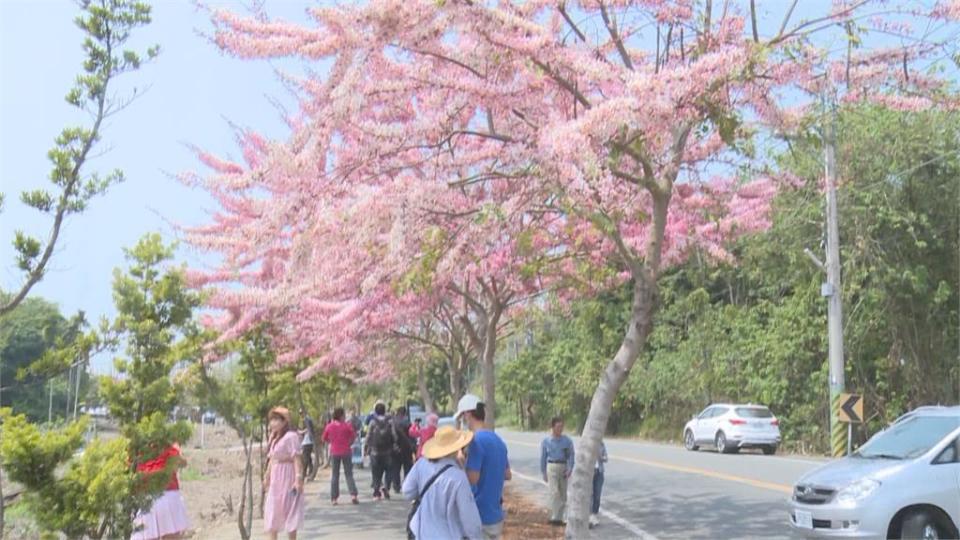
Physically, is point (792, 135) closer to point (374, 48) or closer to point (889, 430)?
point (889, 430)

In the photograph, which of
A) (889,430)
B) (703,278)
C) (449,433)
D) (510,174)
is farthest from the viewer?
(703,278)

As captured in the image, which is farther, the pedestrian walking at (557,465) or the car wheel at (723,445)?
the car wheel at (723,445)

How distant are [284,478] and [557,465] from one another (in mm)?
4104

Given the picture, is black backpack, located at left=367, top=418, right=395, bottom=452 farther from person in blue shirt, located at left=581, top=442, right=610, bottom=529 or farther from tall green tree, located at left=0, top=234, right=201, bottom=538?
tall green tree, located at left=0, top=234, right=201, bottom=538

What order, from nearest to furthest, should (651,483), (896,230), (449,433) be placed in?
(449,433) → (651,483) → (896,230)

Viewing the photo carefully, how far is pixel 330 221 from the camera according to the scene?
29.2ft

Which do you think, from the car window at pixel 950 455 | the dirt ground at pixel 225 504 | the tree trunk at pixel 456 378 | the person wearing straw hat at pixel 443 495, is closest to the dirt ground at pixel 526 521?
the dirt ground at pixel 225 504

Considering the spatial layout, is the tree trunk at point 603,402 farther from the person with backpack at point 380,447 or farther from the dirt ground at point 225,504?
the person with backpack at point 380,447

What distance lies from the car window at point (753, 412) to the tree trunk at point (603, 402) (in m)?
21.5

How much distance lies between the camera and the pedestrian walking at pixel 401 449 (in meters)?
18.8

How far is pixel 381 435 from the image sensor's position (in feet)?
60.9

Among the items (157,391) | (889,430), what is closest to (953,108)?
(889,430)

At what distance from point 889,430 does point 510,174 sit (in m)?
5.33

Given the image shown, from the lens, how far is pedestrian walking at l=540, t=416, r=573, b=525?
13.5 meters
